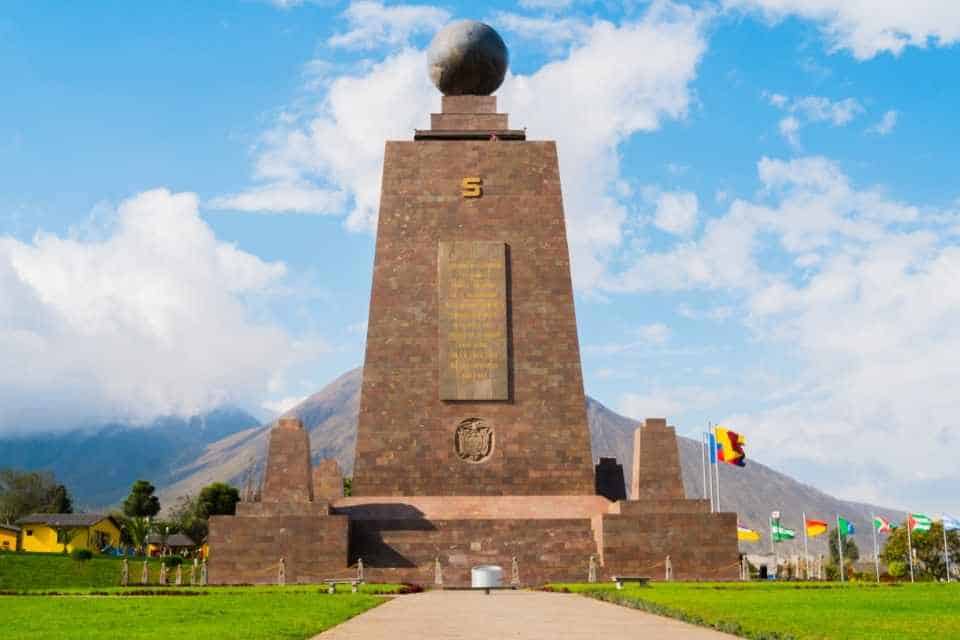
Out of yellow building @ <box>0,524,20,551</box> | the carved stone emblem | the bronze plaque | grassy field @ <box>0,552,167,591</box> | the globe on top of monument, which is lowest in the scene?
grassy field @ <box>0,552,167,591</box>

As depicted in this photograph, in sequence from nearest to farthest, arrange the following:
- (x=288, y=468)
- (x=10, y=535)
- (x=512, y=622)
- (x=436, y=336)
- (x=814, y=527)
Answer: (x=512, y=622)
(x=288, y=468)
(x=436, y=336)
(x=814, y=527)
(x=10, y=535)

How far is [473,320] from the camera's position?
30.0 meters

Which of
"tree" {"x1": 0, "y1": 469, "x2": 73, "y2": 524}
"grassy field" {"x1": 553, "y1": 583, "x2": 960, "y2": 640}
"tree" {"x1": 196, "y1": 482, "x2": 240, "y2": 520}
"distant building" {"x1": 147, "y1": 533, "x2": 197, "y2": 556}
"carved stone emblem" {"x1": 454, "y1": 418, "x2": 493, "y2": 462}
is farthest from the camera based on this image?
"tree" {"x1": 0, "y1": 469, "x2": 73, "y2": 524}

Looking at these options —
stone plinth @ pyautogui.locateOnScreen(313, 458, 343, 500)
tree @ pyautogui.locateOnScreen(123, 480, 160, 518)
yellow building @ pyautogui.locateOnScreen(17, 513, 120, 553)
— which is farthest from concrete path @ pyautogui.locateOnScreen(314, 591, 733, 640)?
tree @ pyautogui.locateOnScreen(123, 480, 160, 518)

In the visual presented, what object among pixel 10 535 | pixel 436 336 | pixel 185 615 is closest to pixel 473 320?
pixel 436 336

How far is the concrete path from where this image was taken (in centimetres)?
1073

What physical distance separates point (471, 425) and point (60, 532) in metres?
40.0

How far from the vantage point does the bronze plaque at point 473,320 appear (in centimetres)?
2944

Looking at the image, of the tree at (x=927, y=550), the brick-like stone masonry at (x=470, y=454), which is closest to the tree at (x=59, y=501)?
Answer: the brick-like stone masonry at (x=470, y=454)

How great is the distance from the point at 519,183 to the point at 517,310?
3943 millimetres

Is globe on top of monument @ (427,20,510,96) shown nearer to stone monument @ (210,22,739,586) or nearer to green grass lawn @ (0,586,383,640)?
stone monument @ (210,22,739,586)

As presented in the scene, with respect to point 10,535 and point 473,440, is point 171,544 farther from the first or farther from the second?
point 473,440

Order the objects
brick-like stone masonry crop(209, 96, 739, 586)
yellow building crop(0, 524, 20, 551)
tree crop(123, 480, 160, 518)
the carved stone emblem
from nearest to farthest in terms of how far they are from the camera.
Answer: brick-like stone masonry crop(209, 96, 739, 586)
the carved stone emblem
yellow building crop(0, 524, 20, 551)
tree crop(123, 480, 160, 518)

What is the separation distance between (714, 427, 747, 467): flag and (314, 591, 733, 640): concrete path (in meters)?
18.0
